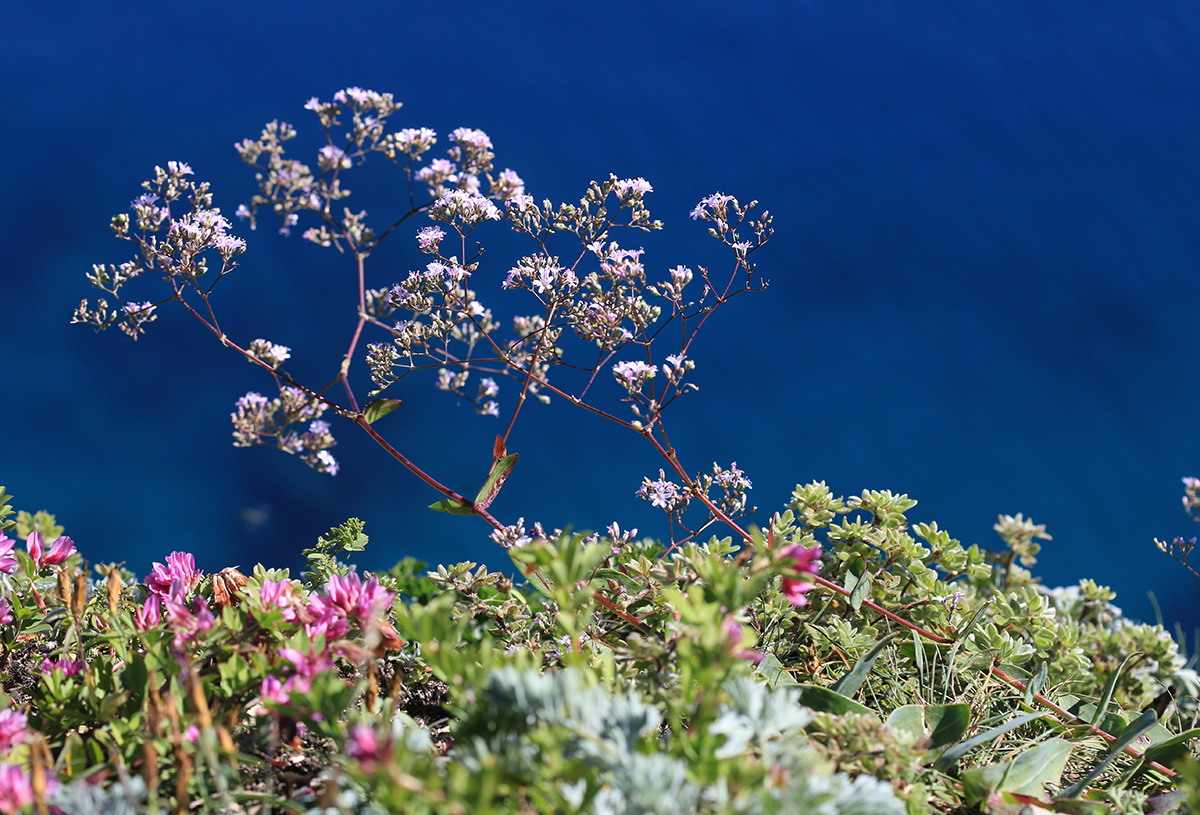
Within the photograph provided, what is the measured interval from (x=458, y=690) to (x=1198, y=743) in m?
1.94

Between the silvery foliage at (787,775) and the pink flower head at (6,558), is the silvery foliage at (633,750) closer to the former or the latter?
the silvery foliage at (787,775)

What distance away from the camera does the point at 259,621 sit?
150 cm

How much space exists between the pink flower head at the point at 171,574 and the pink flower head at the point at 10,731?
38cm

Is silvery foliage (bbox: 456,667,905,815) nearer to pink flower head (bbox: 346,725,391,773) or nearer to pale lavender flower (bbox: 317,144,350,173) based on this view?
pink flower head (bbox: 346,725,391,773)

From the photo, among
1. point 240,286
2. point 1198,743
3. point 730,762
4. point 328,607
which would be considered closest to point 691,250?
point 240,286

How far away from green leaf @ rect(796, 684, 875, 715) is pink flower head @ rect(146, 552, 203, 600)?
1.30m

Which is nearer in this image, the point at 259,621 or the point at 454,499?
the point at 259,621

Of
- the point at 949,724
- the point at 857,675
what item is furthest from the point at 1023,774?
the point at 857,675

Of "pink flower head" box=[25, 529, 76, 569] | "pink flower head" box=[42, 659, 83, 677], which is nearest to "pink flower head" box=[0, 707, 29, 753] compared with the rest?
"pink flower head" box=[42, 659, 83, 677]

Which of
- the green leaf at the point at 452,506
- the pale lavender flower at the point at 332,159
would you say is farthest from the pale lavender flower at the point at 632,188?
the green leaf at the point at 452,506

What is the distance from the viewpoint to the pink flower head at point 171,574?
5.80 feet

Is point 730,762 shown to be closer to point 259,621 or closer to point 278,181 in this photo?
point 259,621

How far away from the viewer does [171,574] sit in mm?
1817

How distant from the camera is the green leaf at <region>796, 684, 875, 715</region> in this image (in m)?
1.70
